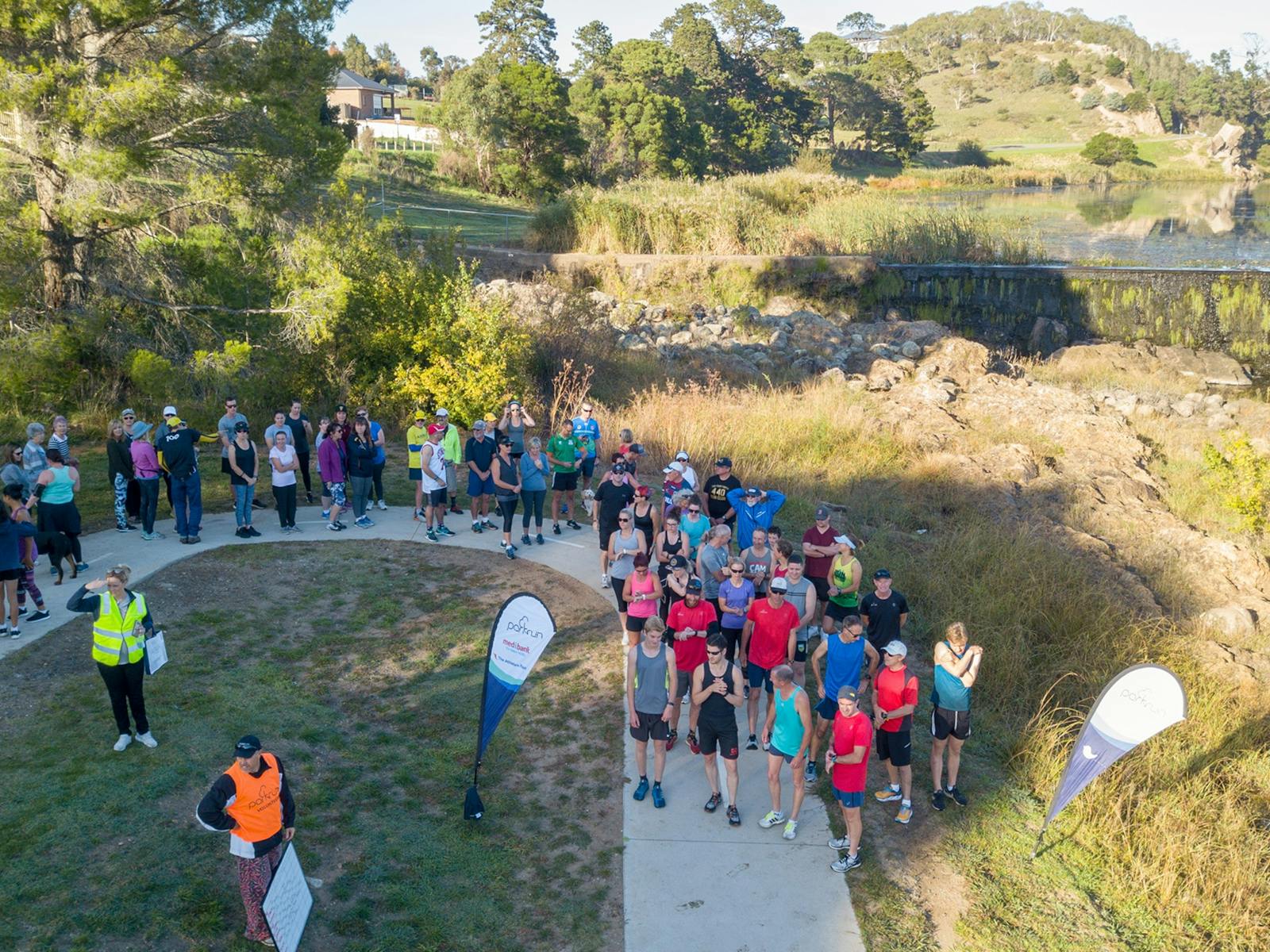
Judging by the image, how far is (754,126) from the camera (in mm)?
62812

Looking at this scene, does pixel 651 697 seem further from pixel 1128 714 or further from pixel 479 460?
pixel 479 460

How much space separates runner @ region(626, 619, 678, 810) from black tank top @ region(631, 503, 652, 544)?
8.95 ft

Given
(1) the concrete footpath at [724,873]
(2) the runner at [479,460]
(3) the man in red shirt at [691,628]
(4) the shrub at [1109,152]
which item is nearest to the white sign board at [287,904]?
(1) the concrete footpath at [724,873]

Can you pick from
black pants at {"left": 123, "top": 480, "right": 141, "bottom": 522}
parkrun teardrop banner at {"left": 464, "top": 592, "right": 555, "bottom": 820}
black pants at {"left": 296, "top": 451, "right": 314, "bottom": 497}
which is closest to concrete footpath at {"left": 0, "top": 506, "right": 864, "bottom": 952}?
parkrun teardrop banner at {"left": 464, "top": 592, "right": 555, "bottom": 820}

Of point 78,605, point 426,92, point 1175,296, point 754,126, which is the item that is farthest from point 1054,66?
point 78,605

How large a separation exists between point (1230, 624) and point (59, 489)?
1272 centimetres

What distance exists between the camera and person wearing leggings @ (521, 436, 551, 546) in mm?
12367

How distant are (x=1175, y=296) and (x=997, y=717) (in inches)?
1042

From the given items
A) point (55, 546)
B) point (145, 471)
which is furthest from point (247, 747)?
point (145, 471)

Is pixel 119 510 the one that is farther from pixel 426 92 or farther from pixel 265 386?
pixel 426 92

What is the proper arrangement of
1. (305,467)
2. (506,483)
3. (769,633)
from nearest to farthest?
(769,633) → (506,483) → (305,467)

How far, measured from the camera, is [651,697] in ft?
25.3

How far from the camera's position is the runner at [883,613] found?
28.0ft

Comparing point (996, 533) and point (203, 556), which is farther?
point (996, 533)
